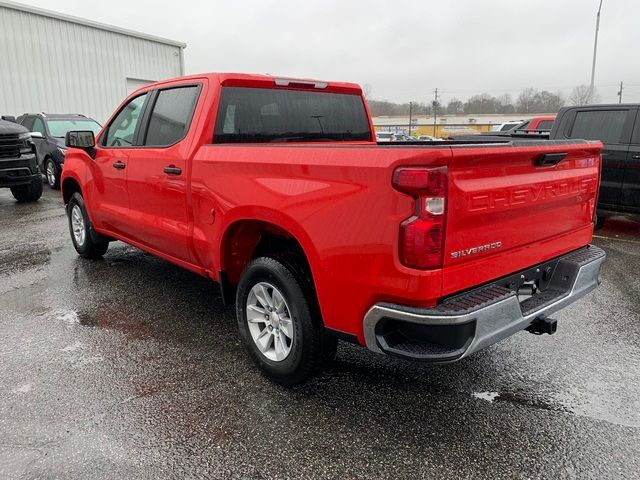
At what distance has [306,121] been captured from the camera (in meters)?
4.19

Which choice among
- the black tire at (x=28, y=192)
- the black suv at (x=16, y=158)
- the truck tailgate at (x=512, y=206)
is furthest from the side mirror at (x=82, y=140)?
the black tire at (x=28, y=192)

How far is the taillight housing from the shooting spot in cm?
221

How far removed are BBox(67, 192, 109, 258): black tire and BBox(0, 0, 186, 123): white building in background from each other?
14.2 meters

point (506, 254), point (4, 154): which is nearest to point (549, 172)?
point (506, 254)

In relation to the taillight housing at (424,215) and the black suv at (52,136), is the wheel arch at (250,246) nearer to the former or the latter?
the taillight housing at (424,215)

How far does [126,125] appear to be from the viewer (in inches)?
188

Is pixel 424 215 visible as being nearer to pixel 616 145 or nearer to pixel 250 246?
pixel 250 246

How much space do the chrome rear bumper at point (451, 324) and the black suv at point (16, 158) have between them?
9766mm

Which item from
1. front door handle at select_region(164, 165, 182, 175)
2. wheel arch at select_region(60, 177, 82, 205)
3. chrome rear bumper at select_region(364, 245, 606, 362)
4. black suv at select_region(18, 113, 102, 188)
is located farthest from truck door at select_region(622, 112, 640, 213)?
black suv at select_region(18, 113, 102, 188)

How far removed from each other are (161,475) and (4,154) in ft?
31.3

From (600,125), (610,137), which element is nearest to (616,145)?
(610,137)

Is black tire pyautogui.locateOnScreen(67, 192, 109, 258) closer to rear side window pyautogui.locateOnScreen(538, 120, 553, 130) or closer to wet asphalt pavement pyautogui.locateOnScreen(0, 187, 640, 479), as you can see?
wet asphalt pavement pyautogui.locateOnScreen(0, 187, 640, 479)

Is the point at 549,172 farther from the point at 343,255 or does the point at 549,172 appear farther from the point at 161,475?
the point at 161,475

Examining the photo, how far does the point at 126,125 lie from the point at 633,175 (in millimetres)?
6543
